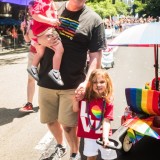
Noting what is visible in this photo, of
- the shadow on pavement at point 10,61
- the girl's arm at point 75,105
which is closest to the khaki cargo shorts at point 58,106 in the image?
the girl's arm at point 75,105

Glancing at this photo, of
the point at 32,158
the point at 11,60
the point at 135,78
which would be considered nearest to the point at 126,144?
the point at 32,158

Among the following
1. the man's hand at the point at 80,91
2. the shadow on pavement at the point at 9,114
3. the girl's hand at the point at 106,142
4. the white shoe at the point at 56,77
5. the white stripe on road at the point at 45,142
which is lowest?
the white stripe on road at the point at 45,142

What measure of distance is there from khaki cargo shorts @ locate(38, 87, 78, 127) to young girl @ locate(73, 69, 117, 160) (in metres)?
0.17

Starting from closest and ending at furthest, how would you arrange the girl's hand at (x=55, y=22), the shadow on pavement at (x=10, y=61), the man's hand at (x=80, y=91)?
the man's hand at (x=80, y=91) < the girl's hand at (x=55, y=22) < the shadow on pavement at (x=10, y=61)

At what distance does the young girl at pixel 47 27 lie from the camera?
403 centimetres

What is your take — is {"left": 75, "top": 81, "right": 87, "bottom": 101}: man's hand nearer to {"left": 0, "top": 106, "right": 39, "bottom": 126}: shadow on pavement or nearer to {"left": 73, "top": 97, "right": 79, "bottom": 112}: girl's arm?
{"left": 73, "top": 97, "right": 79, "bottom": 112}: girl's arm

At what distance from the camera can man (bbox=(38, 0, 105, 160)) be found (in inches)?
156

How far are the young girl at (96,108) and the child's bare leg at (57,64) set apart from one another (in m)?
0.32

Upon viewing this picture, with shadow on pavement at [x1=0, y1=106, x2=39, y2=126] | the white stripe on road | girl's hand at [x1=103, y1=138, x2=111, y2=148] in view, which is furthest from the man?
shadow on pavement at [x1=0, y1=106, x2=39, y2=126]

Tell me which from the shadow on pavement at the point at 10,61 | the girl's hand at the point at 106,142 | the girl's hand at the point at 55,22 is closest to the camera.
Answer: the girl's hand at the point at 106,142

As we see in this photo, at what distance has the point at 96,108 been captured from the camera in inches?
158

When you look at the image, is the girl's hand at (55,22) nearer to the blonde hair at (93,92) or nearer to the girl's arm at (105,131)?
the blonde hair at (93,92)

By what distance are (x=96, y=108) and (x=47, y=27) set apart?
1.07 metres

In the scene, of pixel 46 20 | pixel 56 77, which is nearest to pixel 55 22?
pixel 46 20
